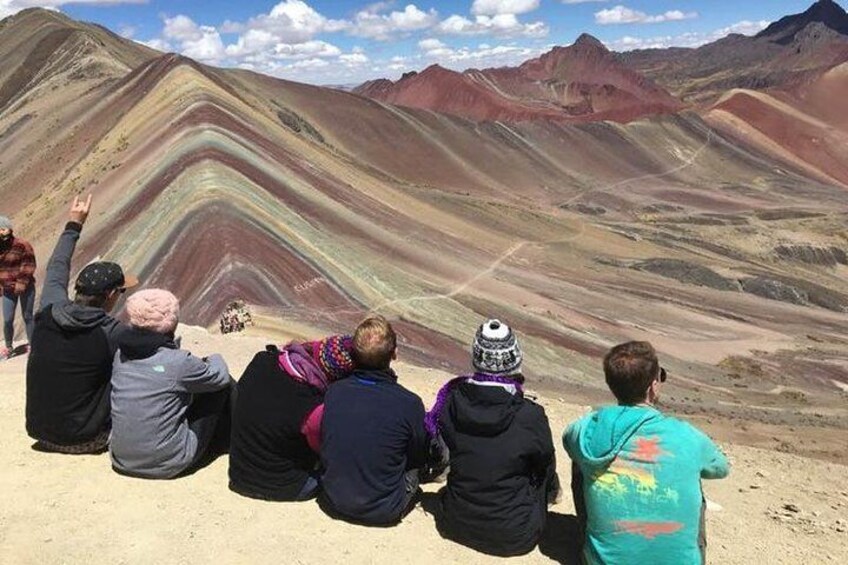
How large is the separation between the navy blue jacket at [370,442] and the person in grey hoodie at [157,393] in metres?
1.05

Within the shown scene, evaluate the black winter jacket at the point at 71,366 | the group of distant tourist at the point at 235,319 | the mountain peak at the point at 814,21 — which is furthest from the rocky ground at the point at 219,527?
the mountain peak at the point at 814,21

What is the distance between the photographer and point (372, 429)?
15.2 feet

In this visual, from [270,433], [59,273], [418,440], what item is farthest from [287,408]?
[59,273]

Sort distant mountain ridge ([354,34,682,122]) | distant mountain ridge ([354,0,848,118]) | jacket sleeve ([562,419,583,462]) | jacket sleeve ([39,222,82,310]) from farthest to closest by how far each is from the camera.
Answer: distant mountain ridge ([354,0,848,118]), distant mountain ridge ([354,34,682,122]), jacket sleeve ([39,222,82,310]), jacket sleeve ([562,419,583,462])

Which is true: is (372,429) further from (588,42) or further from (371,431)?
(588,42)

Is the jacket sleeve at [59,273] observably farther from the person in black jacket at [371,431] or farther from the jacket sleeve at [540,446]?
the jacket sleeve at [540,446]

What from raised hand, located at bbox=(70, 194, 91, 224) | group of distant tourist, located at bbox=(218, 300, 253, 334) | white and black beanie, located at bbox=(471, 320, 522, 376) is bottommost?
group of distant tourist, located at bbox=(218, 300, 253, 334)

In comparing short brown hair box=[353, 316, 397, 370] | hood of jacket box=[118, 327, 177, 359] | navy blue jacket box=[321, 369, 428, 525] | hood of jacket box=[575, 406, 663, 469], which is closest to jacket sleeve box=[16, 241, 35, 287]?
hood of jacket box=[118, 327, 177, 359]

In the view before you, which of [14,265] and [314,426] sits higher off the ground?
[14,265]

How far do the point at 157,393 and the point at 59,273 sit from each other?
161 centimetres

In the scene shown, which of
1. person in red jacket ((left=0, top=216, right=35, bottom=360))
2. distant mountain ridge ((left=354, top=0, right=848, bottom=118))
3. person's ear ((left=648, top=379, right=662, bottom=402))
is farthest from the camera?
distant mountain ridge ((left=354, top=0, right=848, bottom=118))

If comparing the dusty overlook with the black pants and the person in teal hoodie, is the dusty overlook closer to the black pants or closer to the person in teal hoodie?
the black pants

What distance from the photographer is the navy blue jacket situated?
4.65 metres

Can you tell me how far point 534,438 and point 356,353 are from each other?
119 centimetres
